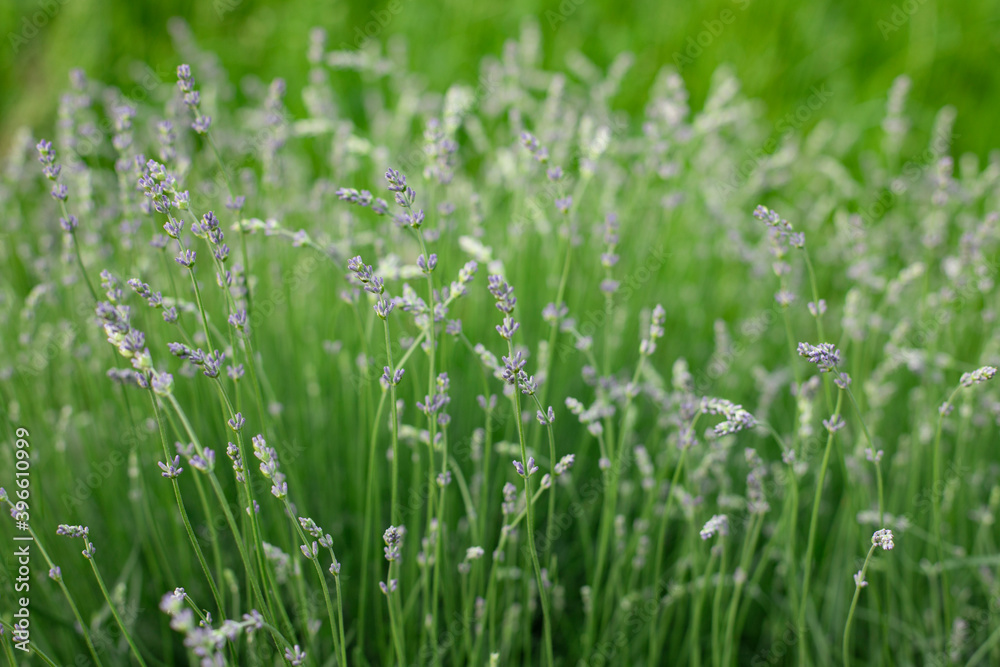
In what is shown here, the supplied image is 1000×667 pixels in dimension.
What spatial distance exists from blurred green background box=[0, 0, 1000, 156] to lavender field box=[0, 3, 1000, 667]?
1.61 metres

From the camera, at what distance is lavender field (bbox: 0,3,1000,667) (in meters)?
1.43

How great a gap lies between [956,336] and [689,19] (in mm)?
3059

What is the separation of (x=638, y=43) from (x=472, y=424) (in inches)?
140

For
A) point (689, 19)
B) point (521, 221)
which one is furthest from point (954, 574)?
point (689, 19)

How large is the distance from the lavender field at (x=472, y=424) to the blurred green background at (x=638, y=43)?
161 cm

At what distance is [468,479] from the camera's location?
7.13ft

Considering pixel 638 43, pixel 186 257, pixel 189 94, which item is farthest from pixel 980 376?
pixel 638 43

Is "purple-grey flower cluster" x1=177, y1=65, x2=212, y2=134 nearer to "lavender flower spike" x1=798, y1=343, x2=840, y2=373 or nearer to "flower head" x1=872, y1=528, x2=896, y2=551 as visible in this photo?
"lavender flower spike" x1=798, y1=343, x2=840, y2=373

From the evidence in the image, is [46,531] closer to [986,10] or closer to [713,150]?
[713,150]

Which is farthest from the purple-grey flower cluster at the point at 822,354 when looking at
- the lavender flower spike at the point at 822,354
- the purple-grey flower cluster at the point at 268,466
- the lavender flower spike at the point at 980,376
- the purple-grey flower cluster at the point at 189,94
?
the purple-grey flower cluster at the point at 189,94

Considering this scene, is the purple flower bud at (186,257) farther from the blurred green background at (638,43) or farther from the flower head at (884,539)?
the blurred green background at (638,43)

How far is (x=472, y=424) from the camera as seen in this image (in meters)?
2.31

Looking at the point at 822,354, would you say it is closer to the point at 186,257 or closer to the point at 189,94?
the point at 186,257

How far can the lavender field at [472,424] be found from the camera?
1.43 m
